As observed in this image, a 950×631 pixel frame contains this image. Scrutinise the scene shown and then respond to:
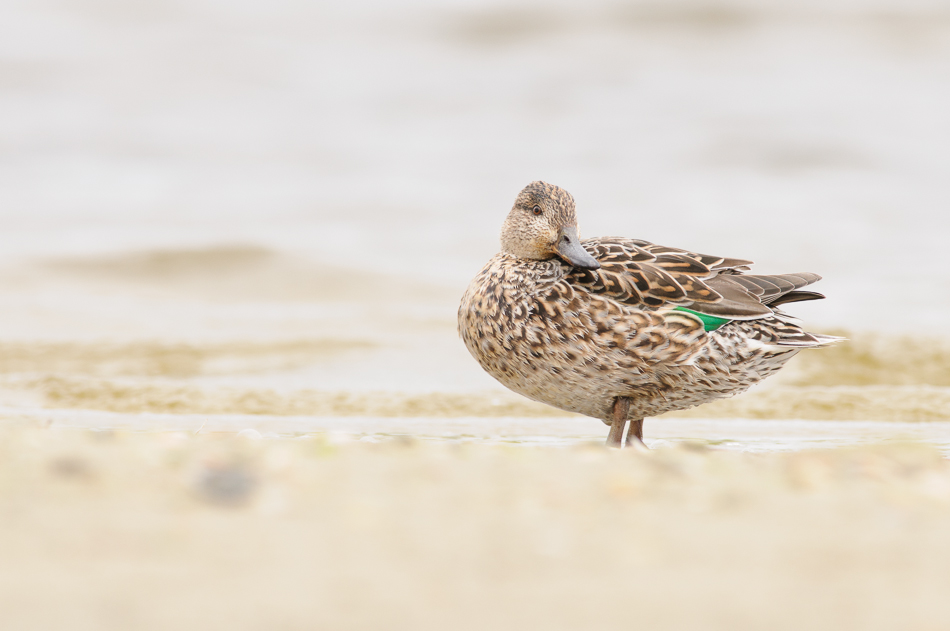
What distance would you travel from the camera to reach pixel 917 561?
2.40 meters

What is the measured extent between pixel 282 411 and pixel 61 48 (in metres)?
13.5

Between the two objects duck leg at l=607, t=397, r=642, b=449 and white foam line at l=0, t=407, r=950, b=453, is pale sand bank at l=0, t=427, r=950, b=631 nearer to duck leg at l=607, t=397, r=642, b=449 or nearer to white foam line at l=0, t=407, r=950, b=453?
duck leg at l=607, t=397, r=642, b=449

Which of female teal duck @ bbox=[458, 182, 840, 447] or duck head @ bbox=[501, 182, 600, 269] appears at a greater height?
duck head @ bbox=[501, 182, 600, 269]

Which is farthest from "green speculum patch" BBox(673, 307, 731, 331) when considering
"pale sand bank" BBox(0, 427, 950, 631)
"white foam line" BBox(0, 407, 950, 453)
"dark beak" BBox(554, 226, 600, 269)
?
"pale sand bank" BBox(0, 427, 950, 631)

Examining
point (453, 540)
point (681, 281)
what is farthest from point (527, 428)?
point (453, 540)

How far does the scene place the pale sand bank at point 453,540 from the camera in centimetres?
208

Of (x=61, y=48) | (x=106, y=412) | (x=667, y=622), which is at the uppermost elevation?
(x=61, y=48)

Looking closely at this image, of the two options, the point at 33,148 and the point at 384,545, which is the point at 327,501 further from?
the point at 33,148

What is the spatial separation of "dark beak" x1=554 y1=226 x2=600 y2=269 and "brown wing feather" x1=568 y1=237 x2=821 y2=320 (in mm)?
87

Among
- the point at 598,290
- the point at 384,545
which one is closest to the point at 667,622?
the point at 384,545

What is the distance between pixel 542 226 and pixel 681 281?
2.41ft

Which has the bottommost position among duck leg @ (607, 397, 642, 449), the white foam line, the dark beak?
the white foam line

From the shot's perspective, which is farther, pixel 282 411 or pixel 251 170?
pixel 251 170

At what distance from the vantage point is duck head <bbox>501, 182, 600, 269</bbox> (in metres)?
5.17
